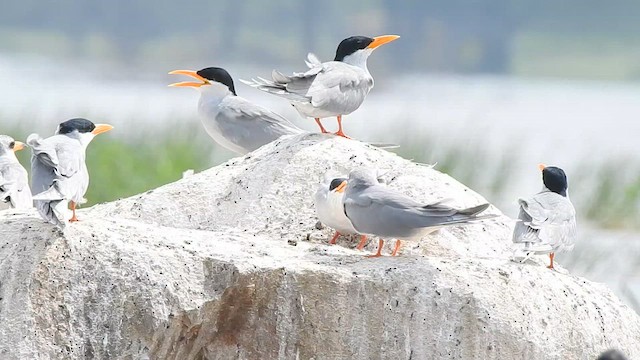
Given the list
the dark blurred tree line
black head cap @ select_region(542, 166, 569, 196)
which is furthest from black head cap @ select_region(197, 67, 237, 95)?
the dark blurred tree line

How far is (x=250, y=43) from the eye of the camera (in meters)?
20.6

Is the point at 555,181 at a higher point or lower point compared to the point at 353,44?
lower

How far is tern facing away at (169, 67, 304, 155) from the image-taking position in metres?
7.81

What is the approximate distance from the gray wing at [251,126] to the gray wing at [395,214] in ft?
5.93

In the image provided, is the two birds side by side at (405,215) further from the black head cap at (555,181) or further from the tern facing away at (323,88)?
the tern facing away at (323,88)

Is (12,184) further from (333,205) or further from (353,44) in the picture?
(353,44)

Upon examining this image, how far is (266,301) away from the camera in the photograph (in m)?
5.81

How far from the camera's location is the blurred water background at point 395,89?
12.3 metres

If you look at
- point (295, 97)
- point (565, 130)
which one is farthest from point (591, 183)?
point (295, 97)

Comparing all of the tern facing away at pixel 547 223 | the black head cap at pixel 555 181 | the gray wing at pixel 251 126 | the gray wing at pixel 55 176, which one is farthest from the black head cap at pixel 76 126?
the black head cap at pixel 555 181

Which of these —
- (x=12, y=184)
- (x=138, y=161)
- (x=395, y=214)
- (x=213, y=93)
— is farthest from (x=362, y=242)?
(x=138, y=161)

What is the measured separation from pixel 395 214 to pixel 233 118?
7.29 ft

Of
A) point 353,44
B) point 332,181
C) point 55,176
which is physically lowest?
point 332,181

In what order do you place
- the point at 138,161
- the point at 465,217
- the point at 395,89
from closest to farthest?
the point at 465,217
the point at 138,161
the point at 395,89
